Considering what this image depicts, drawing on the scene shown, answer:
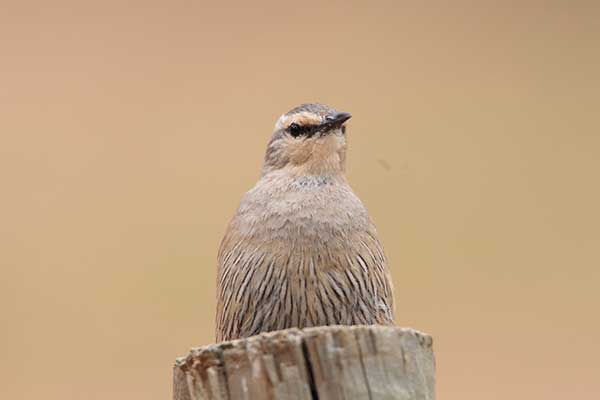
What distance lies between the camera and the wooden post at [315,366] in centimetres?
181

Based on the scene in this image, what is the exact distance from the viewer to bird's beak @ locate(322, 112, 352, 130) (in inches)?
123

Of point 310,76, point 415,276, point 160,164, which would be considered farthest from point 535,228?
point 160,164

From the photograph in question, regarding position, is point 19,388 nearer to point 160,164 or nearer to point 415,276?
point 160,164

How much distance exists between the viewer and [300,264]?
9.07 feet

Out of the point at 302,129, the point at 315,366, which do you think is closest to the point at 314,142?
the point at 302,129

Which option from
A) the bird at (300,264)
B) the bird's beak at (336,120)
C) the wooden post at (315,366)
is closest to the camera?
the wooden post at (315,366)

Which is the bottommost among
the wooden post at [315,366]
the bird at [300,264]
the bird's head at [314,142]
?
the wooden post at [315,366]

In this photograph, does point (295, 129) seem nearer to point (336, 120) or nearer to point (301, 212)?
point (336, 120)

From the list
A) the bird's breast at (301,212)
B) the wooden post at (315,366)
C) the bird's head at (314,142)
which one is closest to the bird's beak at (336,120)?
the bird's head at (314,142)

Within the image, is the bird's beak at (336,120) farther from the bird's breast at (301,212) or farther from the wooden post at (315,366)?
the wooden post at (315,366)

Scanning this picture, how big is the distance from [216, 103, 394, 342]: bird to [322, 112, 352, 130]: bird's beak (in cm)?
15

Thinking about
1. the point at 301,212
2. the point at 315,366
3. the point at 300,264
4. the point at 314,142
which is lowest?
the point at 315,366

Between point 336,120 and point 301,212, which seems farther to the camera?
point 336,120

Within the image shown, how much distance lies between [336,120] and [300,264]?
1.72 ft
